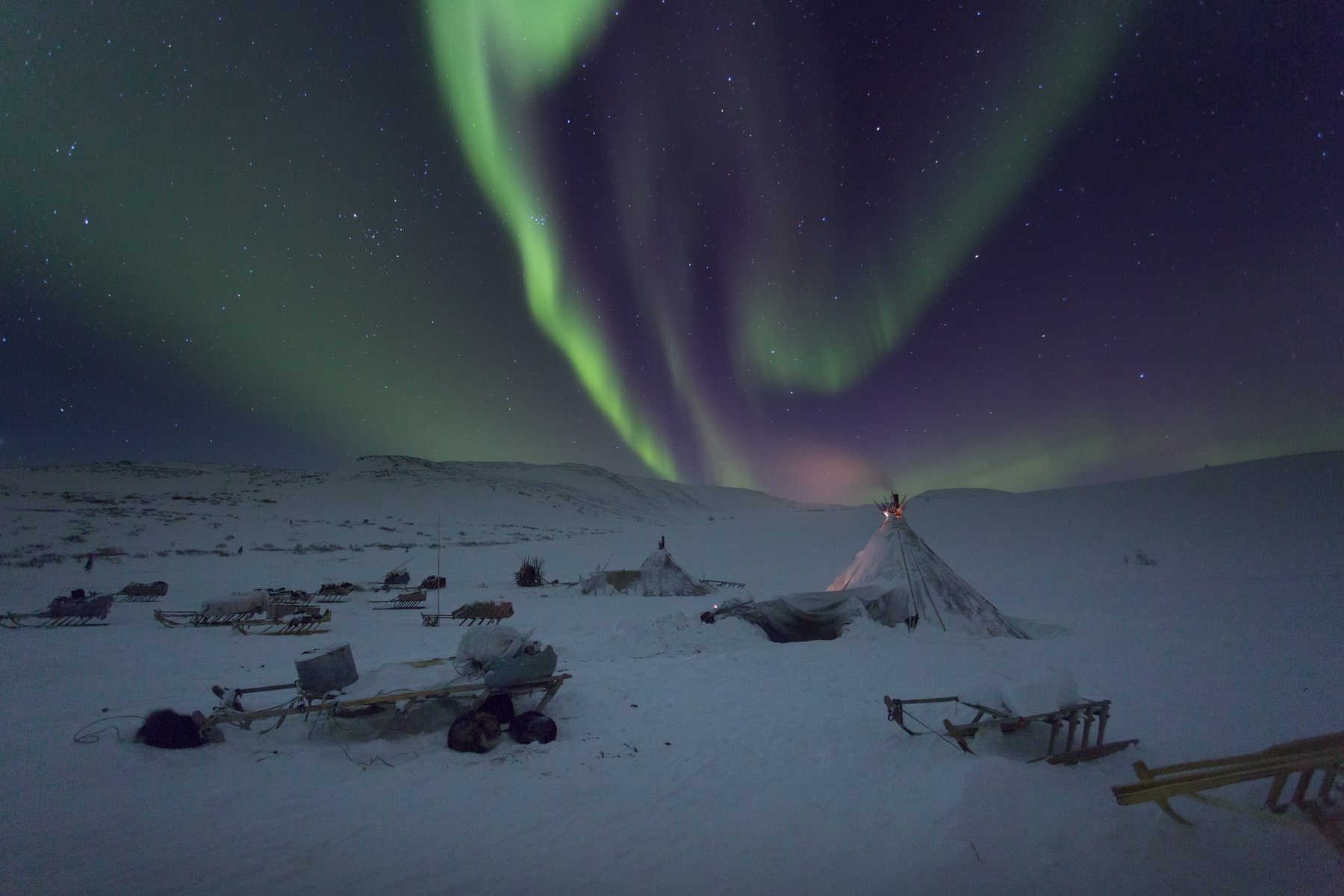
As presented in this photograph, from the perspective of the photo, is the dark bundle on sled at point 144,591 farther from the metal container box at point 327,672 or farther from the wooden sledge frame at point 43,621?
the metal container box at point 327,672

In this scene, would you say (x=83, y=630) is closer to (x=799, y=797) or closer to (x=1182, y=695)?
(x=799, y=797)

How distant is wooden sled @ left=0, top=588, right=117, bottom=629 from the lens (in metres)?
13.6

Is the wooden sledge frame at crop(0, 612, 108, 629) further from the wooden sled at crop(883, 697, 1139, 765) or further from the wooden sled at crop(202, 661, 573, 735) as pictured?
the wooden sled at crop(883, 697, 1139, 765)

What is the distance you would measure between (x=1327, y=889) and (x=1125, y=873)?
0.97 meters

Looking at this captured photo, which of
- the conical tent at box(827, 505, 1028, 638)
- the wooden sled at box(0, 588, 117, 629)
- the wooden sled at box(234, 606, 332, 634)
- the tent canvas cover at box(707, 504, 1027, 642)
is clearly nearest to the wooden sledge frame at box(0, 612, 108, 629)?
the wooden sled at box(0, 588, 117, 629)

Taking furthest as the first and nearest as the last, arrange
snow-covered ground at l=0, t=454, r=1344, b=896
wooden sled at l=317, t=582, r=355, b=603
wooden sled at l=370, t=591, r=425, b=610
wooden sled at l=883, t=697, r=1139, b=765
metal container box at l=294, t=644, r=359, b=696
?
wooden sled at l=317, t=582, r=355, b=603 → wooden sled at l=370, t=591, r=425, b=610 → metal container box at l=294, t=644, r=359, b=696 → wooden sled at l=883, t=697, r=1139, b=765 → snow-covered ground at l=0, t=454, r=1344, b=896

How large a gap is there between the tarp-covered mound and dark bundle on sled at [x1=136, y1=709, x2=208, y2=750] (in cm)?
1019

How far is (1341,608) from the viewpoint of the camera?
14.1 metres

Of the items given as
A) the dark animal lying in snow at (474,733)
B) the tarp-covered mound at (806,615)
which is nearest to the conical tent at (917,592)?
the tarp-covered mound at (806,615)

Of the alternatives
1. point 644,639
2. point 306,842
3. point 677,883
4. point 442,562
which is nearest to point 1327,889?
point 677,883

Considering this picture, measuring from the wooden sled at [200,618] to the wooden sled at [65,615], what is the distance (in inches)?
47.1

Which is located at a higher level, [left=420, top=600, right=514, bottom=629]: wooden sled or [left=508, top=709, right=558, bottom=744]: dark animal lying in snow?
[left=508, top=709, right=558, bottom=744]: dark animal lying in snow

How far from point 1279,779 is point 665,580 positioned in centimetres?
1851

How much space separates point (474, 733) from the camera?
6.30 meters
